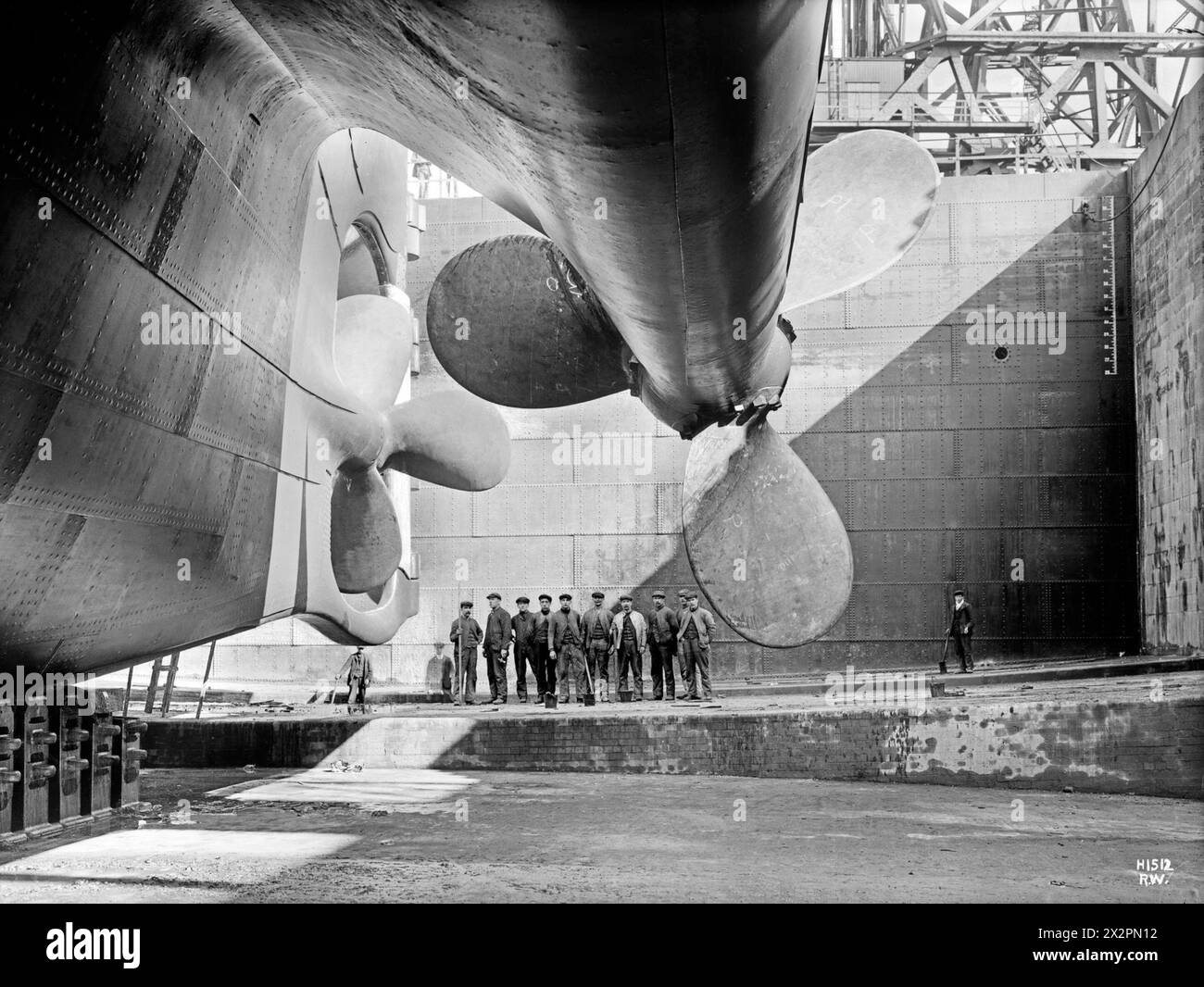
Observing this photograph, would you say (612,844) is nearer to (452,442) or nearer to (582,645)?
(452,442)

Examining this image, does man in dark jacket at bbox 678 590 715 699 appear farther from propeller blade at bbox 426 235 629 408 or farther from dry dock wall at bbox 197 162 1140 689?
propeller blade at bbox 426 235 629 408

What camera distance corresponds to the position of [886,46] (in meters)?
22.7

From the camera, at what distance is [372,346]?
32.8ft

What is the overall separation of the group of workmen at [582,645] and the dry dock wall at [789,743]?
2418 mm

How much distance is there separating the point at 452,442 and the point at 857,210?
4.30 m

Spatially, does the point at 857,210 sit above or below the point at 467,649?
above

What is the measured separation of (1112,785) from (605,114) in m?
9.44

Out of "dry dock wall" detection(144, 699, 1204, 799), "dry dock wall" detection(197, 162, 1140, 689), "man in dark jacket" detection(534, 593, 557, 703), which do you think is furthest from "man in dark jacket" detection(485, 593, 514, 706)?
"dry dock wall" detection(144, 699, 1204, 799)

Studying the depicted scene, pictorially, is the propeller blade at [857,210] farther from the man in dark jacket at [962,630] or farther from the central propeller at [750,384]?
the man in dark jacket at [962,630]

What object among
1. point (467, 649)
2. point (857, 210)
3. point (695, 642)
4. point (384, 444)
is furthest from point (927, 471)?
point (857, 210)

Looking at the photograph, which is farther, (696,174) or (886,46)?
(886,46)

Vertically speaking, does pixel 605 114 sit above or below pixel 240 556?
above

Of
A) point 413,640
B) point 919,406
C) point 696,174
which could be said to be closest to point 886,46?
point 919,406
